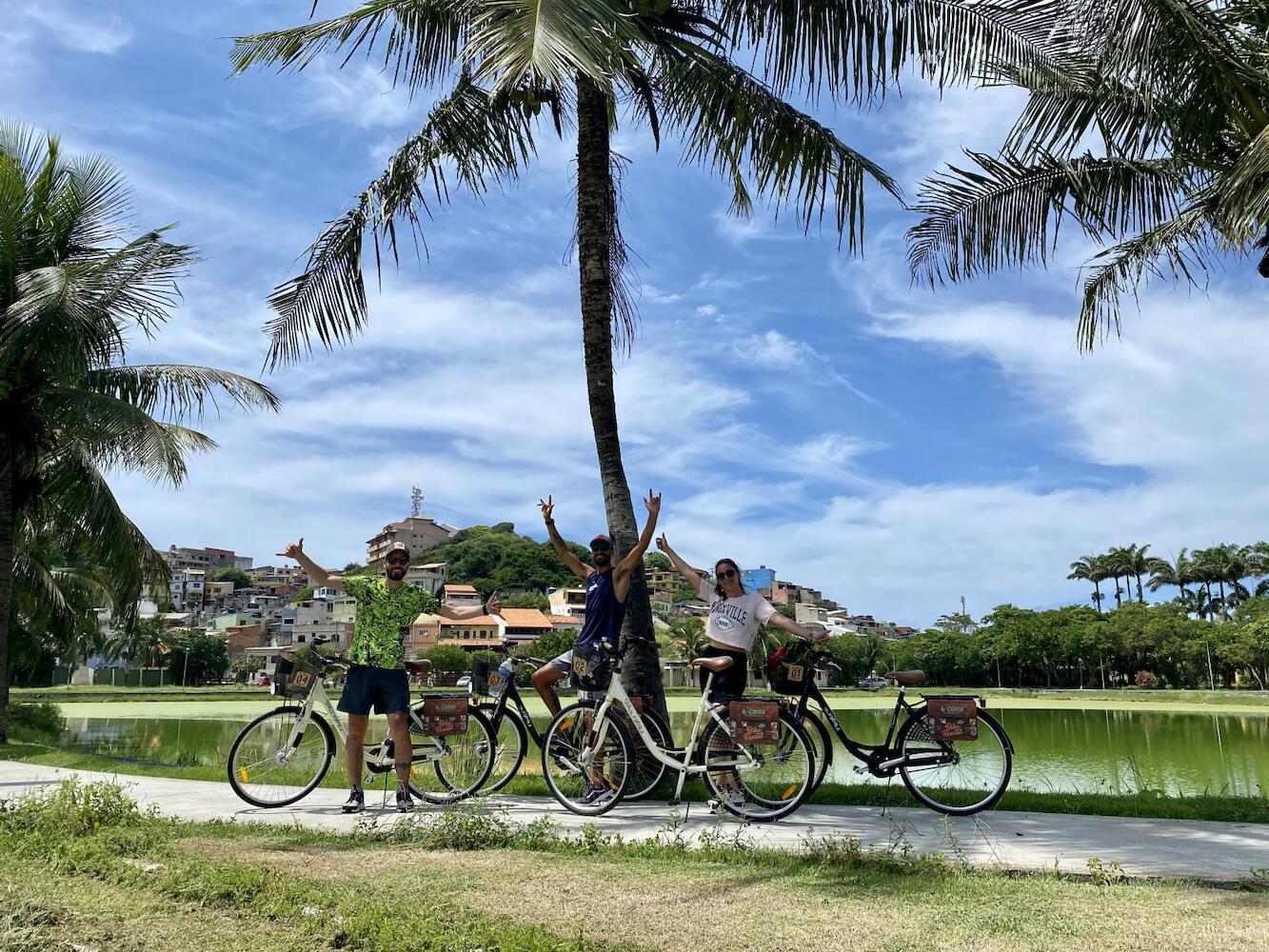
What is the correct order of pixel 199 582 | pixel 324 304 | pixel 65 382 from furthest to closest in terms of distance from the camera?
pixel 199 582, pixel 65 382, pixel 324 304

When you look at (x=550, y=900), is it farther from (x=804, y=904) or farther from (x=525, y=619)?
(x=525, y=619)

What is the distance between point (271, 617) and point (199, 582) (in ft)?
165

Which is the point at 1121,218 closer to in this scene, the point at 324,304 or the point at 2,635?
the point at 324,304

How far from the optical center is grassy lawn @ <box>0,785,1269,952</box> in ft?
11.6

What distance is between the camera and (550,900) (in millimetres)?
4109

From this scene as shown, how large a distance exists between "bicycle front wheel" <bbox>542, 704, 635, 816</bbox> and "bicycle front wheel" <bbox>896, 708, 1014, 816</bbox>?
1.86 m

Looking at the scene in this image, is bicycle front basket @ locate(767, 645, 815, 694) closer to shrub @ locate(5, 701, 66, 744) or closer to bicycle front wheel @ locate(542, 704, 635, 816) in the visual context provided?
bicycle front wheel @ locate(542, 704, 635, 816)

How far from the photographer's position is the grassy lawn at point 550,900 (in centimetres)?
353

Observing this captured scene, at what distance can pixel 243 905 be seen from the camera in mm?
4016

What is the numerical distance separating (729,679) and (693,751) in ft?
1.79

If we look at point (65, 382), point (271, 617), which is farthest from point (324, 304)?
point (271, 617)

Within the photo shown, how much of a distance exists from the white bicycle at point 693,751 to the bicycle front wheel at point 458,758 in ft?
2.23

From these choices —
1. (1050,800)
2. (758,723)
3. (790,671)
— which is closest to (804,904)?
Result: (758,723)

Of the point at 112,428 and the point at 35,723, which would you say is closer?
the point at 112,428
